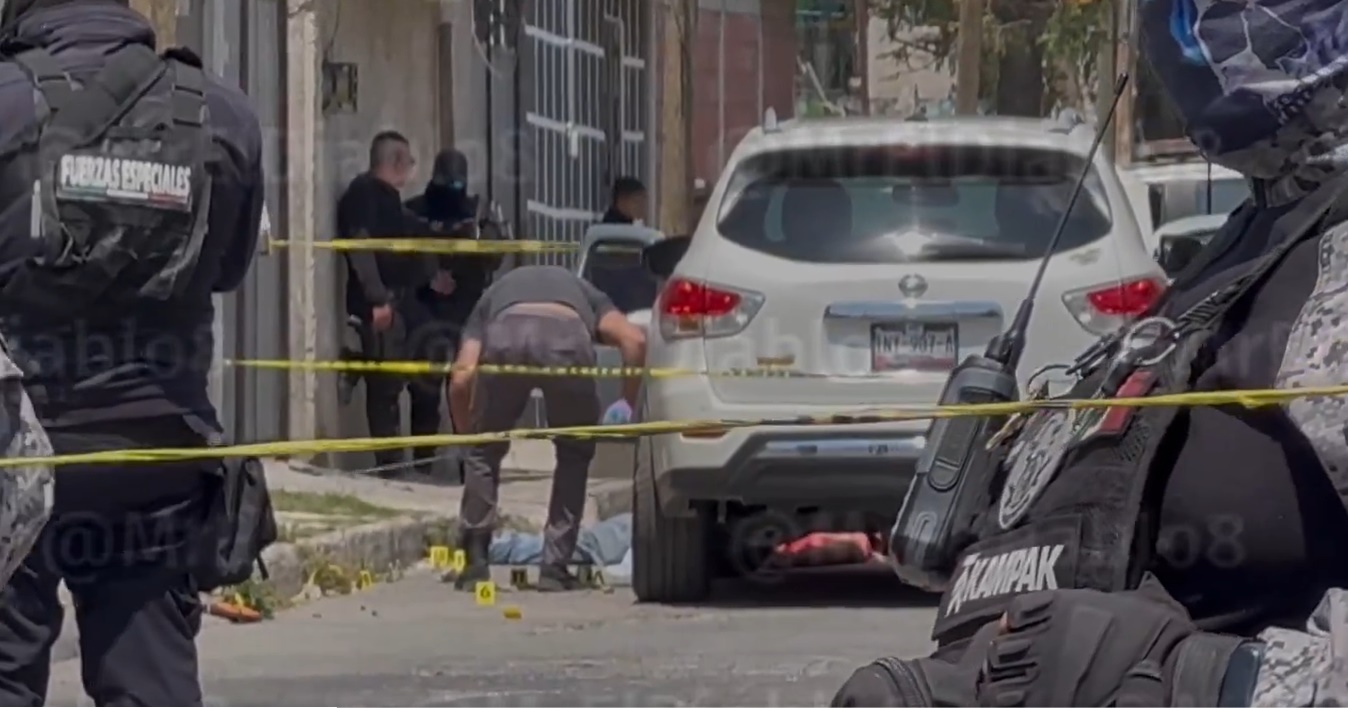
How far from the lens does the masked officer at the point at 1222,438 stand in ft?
6.82

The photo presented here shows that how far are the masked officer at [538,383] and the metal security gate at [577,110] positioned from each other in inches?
262

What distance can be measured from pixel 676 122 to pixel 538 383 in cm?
1025

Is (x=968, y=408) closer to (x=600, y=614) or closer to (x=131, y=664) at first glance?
(x=131, y=664)

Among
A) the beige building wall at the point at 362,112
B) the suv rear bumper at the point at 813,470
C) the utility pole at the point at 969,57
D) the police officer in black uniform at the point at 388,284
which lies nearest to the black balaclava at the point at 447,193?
the police officer in black uniform at the point at 388,284

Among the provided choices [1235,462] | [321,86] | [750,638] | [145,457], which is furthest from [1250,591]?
[321,86]

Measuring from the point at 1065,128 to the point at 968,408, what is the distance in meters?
6.67

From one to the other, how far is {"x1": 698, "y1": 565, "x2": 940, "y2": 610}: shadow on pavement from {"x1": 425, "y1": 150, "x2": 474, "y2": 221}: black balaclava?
4.53 m

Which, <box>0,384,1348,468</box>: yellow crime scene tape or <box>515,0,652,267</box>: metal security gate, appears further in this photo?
<box>515,0,652,267</box>: metal security gate

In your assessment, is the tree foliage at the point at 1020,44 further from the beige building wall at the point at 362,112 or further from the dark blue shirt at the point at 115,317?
the dark blue shirt at the point at 115,317

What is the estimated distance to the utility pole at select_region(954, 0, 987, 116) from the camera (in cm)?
2402

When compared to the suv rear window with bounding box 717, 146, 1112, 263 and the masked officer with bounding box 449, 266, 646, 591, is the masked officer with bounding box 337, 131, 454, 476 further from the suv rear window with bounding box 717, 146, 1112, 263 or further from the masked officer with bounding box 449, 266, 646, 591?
the suv rear window with bounding box 717, 146, 1112, 263

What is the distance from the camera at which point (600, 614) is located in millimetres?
9070

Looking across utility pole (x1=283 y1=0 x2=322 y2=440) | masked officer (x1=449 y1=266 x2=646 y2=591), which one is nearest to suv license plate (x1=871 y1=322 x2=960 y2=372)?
masked officer (x1=449 y1=266 x2=646 y2=591)

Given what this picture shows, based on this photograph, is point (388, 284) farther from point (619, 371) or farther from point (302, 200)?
point (619, 371)
